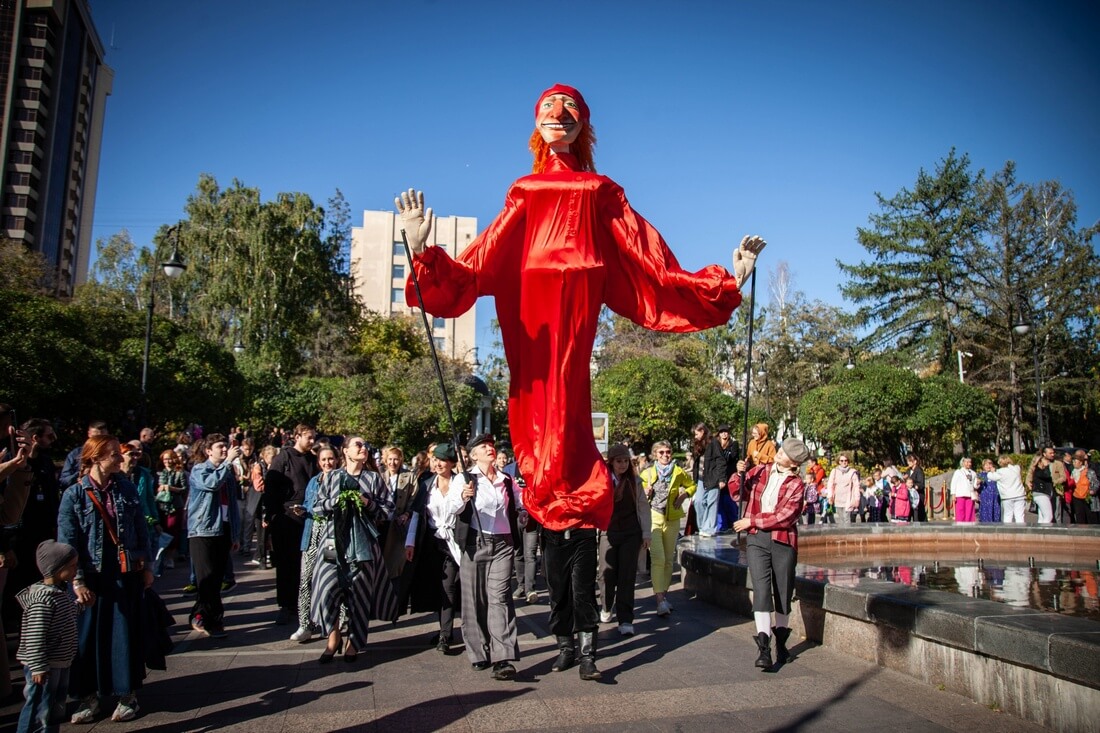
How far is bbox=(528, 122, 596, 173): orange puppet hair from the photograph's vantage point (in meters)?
5.46

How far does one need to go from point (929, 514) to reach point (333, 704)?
19.7 metres

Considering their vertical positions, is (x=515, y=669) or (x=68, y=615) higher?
(x=68, y=615)

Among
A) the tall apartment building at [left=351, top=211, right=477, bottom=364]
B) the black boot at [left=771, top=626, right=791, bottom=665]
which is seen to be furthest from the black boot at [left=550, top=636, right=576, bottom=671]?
the tall apartment building at [left=351, top=211, right=477, bottom=364]

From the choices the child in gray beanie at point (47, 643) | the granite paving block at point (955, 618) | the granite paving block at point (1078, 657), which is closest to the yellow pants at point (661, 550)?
the granite paving block at point (955, 618)

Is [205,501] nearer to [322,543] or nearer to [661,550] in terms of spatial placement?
[322,543]

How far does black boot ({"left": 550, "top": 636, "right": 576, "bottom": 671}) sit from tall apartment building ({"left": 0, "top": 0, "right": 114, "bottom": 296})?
186ft

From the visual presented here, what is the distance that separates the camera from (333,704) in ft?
16.0

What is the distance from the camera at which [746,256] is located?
497cm

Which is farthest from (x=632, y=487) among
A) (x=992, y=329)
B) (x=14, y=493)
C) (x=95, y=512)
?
(x=992, y=329)

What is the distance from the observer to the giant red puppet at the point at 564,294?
4.92 metres

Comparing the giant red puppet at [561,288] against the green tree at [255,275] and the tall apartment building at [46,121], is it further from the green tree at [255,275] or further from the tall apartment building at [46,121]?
the tall apartment building at [46,121]

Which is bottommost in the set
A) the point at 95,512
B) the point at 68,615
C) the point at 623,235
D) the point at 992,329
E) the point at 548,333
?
the point at 68,615

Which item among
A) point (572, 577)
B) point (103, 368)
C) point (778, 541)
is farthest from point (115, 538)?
point (103, 368)

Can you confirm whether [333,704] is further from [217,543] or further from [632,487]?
[632,487]
